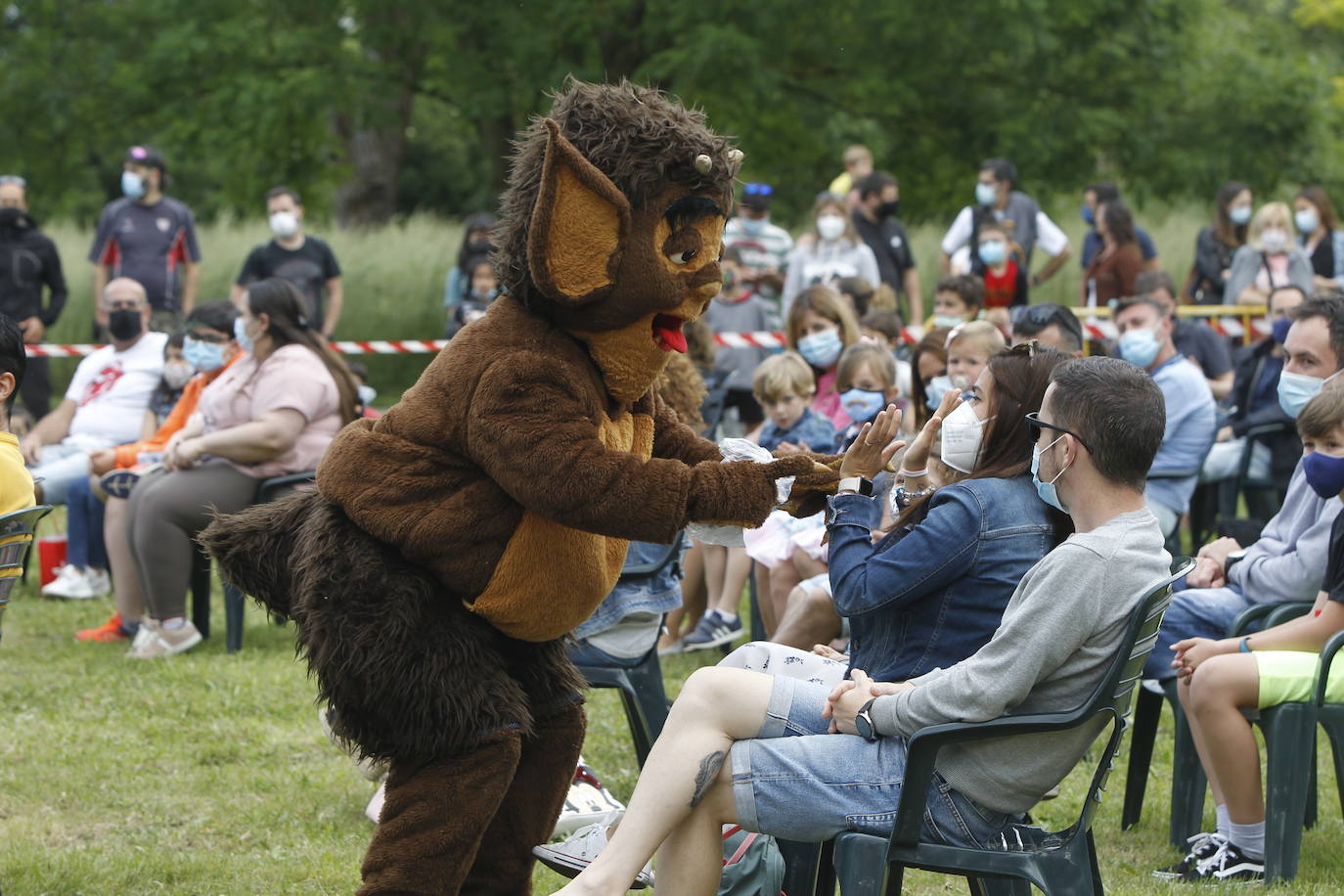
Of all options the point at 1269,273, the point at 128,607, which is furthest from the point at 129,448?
the point at 1269,273

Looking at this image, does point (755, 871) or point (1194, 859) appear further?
point (1194, 859)

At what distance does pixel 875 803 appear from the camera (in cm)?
296

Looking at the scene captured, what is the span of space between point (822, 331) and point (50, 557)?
14.2 feet

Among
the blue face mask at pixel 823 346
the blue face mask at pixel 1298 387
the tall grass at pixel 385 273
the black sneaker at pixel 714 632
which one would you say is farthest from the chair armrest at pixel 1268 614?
the tall grass at pixel 385 273

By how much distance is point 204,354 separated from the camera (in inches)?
286

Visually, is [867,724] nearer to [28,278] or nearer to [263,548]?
[263,548]

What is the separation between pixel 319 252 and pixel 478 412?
920 cm

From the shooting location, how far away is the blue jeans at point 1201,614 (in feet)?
15.1

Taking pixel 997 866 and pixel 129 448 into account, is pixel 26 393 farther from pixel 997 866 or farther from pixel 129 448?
pixel 997 866

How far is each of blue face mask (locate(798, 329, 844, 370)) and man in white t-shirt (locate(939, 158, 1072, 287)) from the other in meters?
2.99

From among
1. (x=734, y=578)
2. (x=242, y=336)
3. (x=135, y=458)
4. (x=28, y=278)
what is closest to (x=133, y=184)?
(x=28, y=278)

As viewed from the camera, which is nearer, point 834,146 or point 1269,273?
point 1269,273

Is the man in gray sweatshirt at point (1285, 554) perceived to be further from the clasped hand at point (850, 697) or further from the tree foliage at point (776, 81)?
the tree foliage at point (776, 81)

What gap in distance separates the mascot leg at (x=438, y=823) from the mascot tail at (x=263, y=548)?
527mm
